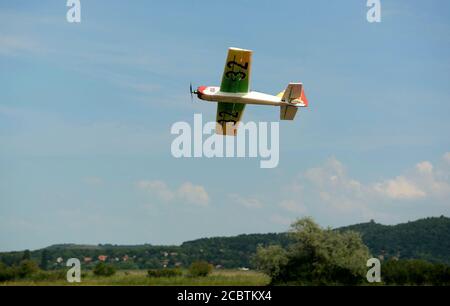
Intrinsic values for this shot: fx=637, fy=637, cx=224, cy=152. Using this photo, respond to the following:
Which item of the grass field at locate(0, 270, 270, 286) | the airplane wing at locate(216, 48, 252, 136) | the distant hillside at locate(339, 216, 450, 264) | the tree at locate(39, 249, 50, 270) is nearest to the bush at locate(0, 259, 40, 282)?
the grass field at locate(0, 270, 270, 286)

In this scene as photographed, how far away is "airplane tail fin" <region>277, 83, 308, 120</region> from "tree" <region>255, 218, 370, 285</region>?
27.2 feet

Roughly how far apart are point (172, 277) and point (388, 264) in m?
12.5

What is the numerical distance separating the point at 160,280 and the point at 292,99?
12.2 meters

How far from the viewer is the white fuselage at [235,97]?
109ft

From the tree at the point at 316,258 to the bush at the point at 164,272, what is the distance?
5093mm

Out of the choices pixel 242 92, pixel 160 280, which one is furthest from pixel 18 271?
pixel 242 92

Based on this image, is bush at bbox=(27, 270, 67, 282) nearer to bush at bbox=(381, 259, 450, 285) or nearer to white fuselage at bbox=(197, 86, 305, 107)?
white fuselage at bbox=(197, 86, 305, 107)

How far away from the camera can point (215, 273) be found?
127 ft

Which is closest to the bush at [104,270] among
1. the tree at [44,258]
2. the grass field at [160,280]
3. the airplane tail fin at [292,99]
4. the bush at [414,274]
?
the grass field at [160,280]

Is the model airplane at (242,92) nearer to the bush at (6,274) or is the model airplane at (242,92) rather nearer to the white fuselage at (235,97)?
the white fuselage at (235,97)

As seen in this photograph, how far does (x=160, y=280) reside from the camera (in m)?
34.8
